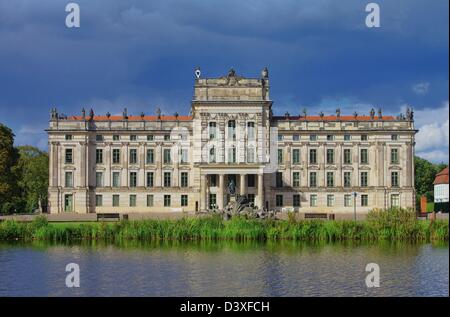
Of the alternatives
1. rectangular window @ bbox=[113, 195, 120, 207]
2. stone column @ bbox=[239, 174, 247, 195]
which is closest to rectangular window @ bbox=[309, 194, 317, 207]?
stone column @ bbox=[239, 174, 247, 195]

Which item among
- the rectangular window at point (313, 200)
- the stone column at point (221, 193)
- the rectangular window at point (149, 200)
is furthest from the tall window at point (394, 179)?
the rectangular window at point (149, 200)

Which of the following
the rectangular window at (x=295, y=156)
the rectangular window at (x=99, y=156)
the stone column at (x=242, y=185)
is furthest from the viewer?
the rectangular window at (x=99, y=156)

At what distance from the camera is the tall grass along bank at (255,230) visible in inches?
1419

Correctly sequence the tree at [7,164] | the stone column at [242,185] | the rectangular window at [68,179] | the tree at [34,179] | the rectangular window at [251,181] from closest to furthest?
the tree at [7,164], the stone column at [242,185], the rectangular window at [251,181], the rectangular window at [68,179], the tree at [34,179]

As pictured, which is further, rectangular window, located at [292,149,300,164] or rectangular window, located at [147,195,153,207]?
rectangular window, located at [147,195,153,207]

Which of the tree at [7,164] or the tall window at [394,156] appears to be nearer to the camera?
the tree at [7,164]

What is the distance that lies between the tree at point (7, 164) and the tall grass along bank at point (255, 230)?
66.6 ft

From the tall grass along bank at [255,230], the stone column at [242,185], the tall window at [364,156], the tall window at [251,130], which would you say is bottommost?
the tall grass along bank at [255,230]

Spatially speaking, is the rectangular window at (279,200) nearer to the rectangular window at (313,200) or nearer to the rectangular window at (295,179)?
the rectangular window at (295,179)

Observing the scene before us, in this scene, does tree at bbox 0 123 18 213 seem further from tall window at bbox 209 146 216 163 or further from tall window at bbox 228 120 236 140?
tall window at bbox 228 120 236 140

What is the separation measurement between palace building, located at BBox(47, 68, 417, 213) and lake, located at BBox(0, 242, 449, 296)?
94.9 feet

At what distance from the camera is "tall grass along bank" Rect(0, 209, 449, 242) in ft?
118

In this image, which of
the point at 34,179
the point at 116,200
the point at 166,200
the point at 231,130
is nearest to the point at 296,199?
the point at 231,130
